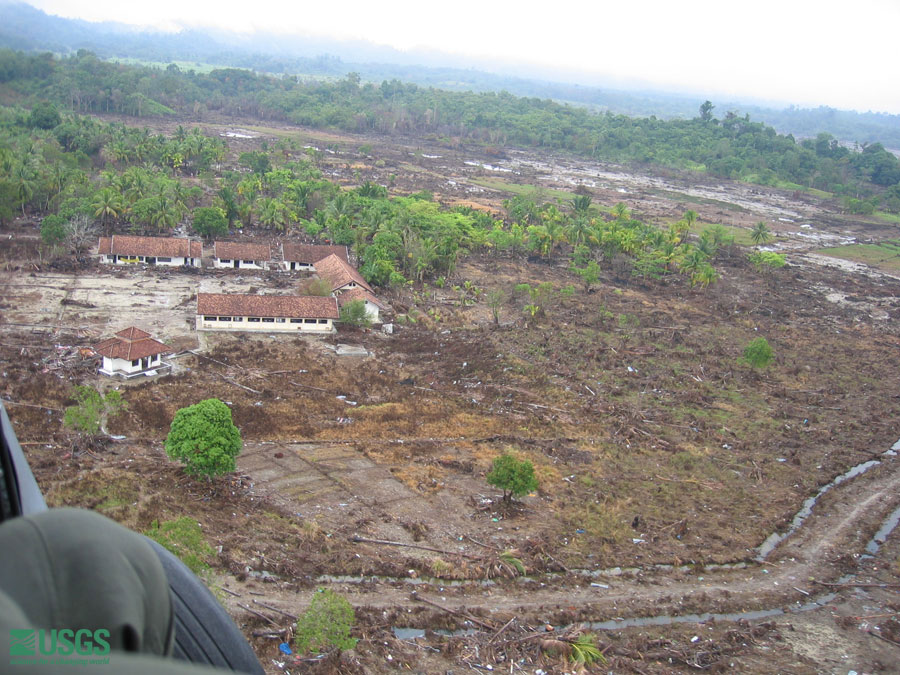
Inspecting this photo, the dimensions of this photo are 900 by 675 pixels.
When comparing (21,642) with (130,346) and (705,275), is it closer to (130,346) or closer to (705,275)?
(130,346)

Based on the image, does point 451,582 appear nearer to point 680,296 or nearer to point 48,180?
point 680,296

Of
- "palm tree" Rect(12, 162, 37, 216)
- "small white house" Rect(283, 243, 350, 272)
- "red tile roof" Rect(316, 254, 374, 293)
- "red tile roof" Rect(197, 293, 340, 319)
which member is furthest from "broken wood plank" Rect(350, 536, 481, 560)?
"palm tree" Rect(12, 162, 37, 216)

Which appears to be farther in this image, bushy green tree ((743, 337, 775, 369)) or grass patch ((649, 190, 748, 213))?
grass patch ((649, 190, 748, 213))

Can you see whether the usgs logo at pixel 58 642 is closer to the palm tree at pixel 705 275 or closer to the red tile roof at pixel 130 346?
the red tile roof at pixel 130 346

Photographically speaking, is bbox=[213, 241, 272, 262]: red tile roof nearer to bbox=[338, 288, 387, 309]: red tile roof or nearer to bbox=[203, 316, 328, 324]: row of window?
bbox=[338, 288, 387, 309]: red tile roof

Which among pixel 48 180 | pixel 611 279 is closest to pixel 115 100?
pixel 48 180

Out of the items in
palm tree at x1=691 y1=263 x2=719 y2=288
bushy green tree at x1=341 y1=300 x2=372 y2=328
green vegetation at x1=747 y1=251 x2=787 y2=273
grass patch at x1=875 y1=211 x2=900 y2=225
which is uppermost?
grass patch at x1=875 y1=211 x2=900 y2=225
